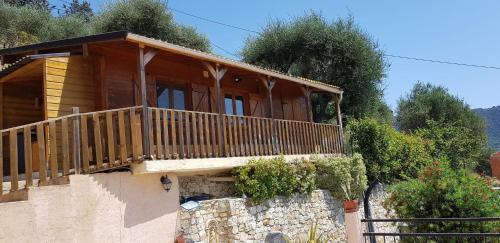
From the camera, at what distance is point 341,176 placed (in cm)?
1362

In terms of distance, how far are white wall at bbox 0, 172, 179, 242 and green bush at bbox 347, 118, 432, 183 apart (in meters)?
10.3

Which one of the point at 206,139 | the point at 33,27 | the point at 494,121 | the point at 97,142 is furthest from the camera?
the point at 494,121

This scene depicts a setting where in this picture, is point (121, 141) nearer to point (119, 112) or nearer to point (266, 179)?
point (119, 112)

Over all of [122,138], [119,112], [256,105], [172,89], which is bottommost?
[122,138]

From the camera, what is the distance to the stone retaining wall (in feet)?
31.5

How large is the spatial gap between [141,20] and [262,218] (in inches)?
719

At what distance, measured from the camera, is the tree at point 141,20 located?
84.2ft

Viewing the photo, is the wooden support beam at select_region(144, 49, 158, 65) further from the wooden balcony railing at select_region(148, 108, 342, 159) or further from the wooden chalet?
the wooden balcony railing at select_region(148, 108, 342, 159)

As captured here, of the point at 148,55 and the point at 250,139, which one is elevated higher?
the point at 148,55

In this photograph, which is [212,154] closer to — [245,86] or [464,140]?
[245,86]

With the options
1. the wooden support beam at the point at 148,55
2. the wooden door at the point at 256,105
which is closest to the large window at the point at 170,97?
the wooden support beam at the point at 148,55

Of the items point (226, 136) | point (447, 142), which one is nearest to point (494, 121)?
point (447, 142)

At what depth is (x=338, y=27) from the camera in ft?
Result: 77.9

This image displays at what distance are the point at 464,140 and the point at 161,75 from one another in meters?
20.9
